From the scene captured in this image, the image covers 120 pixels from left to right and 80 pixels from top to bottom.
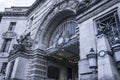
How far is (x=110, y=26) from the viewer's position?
8992mm

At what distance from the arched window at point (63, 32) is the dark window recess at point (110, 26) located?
5119 millimetres

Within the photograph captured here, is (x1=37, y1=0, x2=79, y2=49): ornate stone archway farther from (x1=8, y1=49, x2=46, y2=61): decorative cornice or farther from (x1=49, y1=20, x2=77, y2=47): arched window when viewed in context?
(x1=8, y1=49, x2=46, y2=61): decorative cornice

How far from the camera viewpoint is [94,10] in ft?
33.3

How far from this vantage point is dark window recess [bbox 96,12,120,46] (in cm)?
817

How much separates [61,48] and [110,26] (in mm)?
6374

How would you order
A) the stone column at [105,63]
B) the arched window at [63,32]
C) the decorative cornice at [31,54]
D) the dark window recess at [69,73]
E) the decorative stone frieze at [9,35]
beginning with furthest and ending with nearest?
the decorative stone frieze at [9,35] < the dark window recess at [69,73] < the decorative cornice at [31,54] < the arched window at [63,32] < the stone column at [105,63]

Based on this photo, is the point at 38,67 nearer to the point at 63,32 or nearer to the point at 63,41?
the point at 63,41

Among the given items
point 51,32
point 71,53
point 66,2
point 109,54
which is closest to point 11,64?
point 51,32

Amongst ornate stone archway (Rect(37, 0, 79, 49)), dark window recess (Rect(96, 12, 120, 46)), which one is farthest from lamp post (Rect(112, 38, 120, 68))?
ornate stone archway (Rect(37, 0, 79, 49))

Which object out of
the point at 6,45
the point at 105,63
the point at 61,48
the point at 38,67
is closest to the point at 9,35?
the point at 6,45

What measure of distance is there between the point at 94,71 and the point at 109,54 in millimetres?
1327

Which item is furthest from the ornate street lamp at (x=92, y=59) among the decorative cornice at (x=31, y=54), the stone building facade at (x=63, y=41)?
the decorative cornice at (x=31, y=54)

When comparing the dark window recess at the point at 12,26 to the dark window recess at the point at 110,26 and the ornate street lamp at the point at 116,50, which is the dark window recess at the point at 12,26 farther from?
the ornate street lamp at the point at 116,50

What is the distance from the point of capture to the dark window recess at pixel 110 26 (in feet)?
26.8
